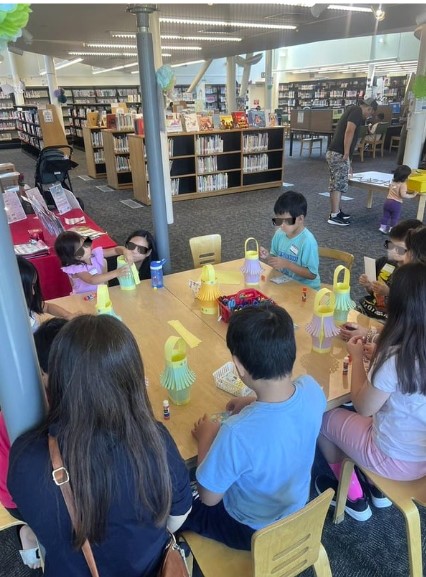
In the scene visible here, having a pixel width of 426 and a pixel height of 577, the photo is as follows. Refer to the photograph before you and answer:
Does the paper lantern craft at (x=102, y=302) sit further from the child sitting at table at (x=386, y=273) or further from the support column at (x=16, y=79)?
the support column at (x=16, y=79)

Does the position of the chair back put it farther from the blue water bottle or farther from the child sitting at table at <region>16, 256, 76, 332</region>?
the blue water bottle

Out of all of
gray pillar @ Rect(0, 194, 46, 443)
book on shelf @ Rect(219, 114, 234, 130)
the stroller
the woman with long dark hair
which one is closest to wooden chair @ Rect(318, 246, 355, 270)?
the woman with long dark hair

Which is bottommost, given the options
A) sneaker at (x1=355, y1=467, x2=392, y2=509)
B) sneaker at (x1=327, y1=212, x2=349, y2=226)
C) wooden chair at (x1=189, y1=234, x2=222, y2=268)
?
sneaker at (x1=355, y1=467, x2=392, y2=509)

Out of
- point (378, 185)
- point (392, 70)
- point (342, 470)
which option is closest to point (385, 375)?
point (342, 470)

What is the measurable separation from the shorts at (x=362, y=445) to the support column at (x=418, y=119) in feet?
20.5

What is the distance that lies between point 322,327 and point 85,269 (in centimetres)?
153

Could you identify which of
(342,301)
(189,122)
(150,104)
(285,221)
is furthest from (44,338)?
(189,122)

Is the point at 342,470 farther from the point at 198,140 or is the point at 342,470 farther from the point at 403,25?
the point at 403,25

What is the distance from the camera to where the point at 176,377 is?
147 centimetres

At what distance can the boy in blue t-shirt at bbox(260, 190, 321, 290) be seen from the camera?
2.54 metres

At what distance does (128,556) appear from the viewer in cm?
104

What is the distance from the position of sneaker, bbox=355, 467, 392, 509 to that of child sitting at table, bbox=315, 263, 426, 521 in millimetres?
331

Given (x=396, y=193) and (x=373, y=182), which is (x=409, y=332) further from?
(x=373, y=182)

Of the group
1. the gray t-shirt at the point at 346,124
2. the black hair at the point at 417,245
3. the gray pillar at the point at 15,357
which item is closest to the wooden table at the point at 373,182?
the gray t-shirt at the point at 346,124
